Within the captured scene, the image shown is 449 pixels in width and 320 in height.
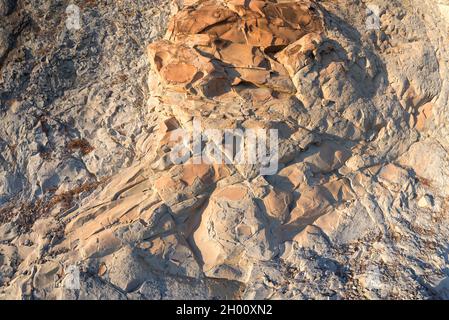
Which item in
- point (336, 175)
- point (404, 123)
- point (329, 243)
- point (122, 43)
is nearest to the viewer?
point (329, 243)

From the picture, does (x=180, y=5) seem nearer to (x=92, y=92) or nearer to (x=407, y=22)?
(x=92, y=92)

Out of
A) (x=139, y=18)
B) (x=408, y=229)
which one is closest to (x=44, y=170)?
(x=139, y=18)

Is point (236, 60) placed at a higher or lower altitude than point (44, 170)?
higher

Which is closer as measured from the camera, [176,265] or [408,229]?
[176,265]

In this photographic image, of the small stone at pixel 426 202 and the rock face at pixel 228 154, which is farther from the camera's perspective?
the small stone at pixel 426 202

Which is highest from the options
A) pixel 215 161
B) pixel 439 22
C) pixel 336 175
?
pixel 439 22

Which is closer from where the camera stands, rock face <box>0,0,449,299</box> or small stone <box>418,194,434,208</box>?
rock face <box>0,0,449,299</box>

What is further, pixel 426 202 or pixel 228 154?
pixel 426 202

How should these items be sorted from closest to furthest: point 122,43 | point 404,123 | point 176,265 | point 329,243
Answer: point 176,265 → point 329,243 → point 404,123 → point 122,43
